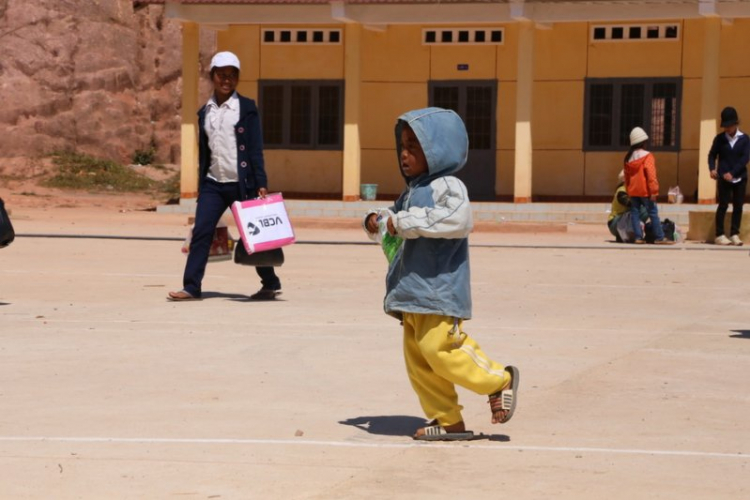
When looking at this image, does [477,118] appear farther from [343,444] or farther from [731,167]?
[343,444]

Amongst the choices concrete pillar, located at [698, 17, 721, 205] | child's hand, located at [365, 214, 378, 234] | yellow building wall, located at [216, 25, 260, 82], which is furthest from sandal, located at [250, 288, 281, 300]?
yellow building wall, located at [216, 25, 260, 82]

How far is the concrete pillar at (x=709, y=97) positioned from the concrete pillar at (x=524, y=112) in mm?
3247

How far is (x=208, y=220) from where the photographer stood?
1373 cm

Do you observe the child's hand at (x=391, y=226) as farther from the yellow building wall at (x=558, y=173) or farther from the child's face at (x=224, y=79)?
the yellow building wall at (x=558, y=173)

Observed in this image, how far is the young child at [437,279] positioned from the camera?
23.9 ft

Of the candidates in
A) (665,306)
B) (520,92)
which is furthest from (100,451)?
(520,92)

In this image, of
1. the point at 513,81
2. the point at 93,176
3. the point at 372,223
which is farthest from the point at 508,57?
the point at 372,223

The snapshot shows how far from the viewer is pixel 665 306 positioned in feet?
44.4

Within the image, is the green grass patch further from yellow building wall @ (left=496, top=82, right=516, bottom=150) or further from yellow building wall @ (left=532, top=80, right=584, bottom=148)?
yellow building wall @ (left=532, top=80, right=584, bottom=148)

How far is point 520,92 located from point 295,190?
6.08 meters

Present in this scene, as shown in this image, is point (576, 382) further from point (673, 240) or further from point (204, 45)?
point (204, 45)

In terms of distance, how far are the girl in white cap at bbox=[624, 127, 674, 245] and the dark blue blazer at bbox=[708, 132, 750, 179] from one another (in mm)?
945

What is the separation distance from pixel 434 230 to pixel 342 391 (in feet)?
5.58

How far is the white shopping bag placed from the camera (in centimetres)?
1338
